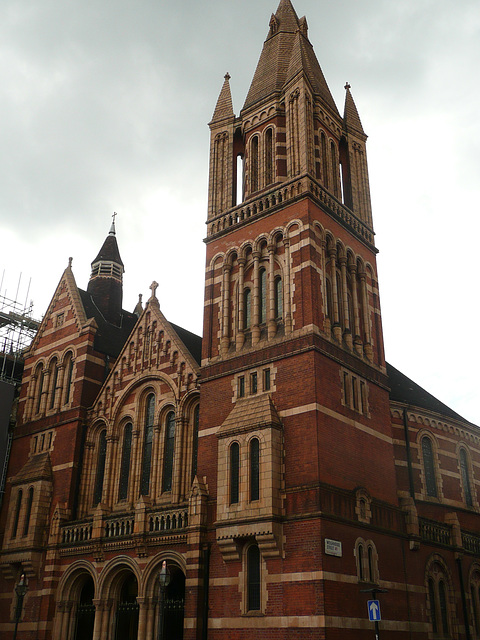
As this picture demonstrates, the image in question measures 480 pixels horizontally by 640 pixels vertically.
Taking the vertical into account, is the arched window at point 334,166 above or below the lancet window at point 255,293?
above

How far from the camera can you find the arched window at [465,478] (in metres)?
36.1

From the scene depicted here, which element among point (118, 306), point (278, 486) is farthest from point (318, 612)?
point (118, 306)

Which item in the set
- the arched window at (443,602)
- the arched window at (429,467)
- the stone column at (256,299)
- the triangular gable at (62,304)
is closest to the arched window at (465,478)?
the arched window at (429,467)

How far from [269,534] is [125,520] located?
8.32 m

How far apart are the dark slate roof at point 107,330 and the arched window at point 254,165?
1224 centimetres

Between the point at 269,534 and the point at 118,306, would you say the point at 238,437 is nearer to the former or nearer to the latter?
the point at 269,534

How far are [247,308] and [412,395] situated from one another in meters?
12.9

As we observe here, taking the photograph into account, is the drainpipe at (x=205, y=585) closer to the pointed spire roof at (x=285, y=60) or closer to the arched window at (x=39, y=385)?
the arched window at (x=39, y=385)

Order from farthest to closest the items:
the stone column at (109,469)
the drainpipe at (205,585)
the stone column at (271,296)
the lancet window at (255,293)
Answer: the stone column at (109,469), the lancet window at (255,293), the stone column at (271,296), the drainpipe at (205,585)

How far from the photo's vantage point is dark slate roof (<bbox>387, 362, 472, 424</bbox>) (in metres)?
36.3

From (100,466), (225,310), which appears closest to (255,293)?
(225,310)

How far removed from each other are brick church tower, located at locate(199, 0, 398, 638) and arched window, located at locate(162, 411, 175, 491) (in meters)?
2.99

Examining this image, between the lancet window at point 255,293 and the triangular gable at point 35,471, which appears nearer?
the lancet window at point 255,293

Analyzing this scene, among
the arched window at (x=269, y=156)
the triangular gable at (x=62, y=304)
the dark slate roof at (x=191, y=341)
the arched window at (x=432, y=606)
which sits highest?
the arched window at (x=269, y=156)
